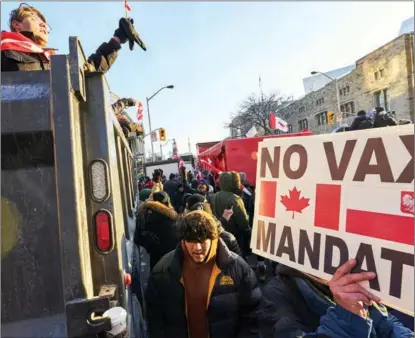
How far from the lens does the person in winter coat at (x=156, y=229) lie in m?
4.25

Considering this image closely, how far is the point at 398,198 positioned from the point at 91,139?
120cm

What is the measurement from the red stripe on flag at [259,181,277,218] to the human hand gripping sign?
0.47 metres

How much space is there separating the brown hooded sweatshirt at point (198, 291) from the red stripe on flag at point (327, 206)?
0.99 metres

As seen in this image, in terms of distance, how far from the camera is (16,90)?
1499 millimetres

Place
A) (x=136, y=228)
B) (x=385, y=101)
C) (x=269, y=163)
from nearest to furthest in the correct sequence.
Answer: (x=269, y=163) < (x=136, y=228) < (x=385, y=101)

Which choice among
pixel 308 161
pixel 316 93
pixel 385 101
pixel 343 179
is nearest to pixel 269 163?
pixel 308 161

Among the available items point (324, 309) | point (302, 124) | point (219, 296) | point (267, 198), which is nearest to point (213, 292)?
point (219, 296)

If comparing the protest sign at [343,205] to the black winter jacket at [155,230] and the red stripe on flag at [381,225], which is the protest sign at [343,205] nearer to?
the red stripe on flag at [381,225]

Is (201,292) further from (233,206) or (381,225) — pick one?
(233,206)

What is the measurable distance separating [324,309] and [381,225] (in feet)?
2.68

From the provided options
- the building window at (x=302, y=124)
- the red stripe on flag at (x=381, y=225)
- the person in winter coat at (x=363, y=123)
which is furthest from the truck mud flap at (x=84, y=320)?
the building window at (x=302, y=124)

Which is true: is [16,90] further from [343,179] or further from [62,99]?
[343,179]

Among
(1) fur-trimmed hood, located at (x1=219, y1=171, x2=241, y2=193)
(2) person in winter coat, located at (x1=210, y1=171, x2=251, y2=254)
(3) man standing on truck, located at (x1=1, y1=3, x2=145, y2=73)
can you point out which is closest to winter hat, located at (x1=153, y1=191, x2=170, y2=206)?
(2) person in winter coat, located at (x1=210, y1=171, x2=251, y2=254)

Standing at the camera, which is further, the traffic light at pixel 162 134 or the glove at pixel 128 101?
→ the traffic light at pixel 162 134
